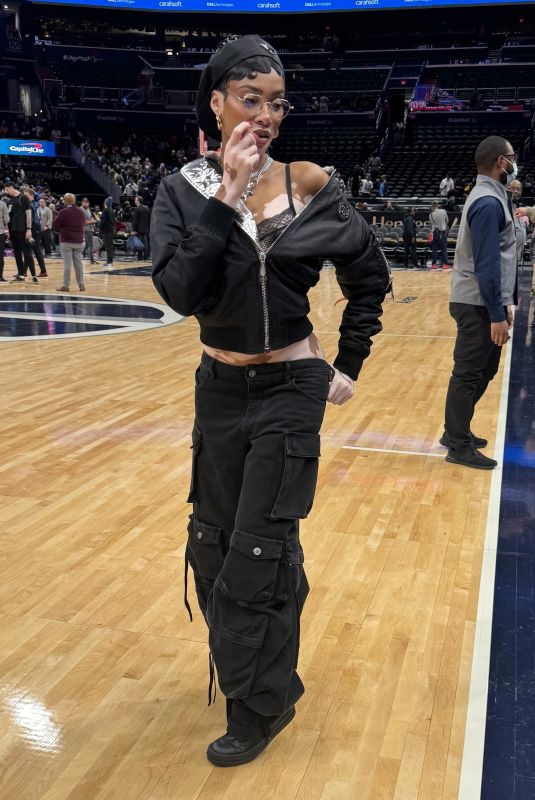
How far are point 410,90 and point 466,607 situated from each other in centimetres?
3438

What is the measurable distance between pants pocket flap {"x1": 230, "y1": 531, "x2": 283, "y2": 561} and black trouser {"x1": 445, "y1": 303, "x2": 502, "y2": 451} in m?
2.71

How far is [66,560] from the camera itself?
322 cm

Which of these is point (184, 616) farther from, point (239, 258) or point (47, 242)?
point (47, 242)

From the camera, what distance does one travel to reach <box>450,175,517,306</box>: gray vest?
4.04 metres

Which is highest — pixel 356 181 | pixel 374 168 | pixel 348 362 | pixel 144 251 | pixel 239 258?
pixel 374 168

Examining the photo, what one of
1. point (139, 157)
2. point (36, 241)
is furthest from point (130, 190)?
point (36, 241)

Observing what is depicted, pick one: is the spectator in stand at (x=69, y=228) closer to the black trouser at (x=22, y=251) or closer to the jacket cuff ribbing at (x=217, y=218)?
the black trouser at (x=22, y=251)

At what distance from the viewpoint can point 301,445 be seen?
6.01 feet

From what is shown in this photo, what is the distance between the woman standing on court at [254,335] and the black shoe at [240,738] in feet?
0.06

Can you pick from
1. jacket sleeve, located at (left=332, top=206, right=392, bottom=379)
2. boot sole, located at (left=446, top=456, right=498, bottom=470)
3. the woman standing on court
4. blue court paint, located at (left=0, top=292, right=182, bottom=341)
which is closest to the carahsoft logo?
blue court paint, located at (left=0, top=292, right=182, bottom=341)

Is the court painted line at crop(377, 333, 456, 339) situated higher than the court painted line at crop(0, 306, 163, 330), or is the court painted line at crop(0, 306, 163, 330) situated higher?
the court painted line at crop(0, 306, 163, 330)

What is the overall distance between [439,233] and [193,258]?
1728 cm

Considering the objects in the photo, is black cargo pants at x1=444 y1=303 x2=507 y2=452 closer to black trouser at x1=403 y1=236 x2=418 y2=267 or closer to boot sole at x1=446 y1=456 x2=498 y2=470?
boot sole at x1=446 y1=456 x2=498 y2=470

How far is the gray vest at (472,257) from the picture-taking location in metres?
4.04
